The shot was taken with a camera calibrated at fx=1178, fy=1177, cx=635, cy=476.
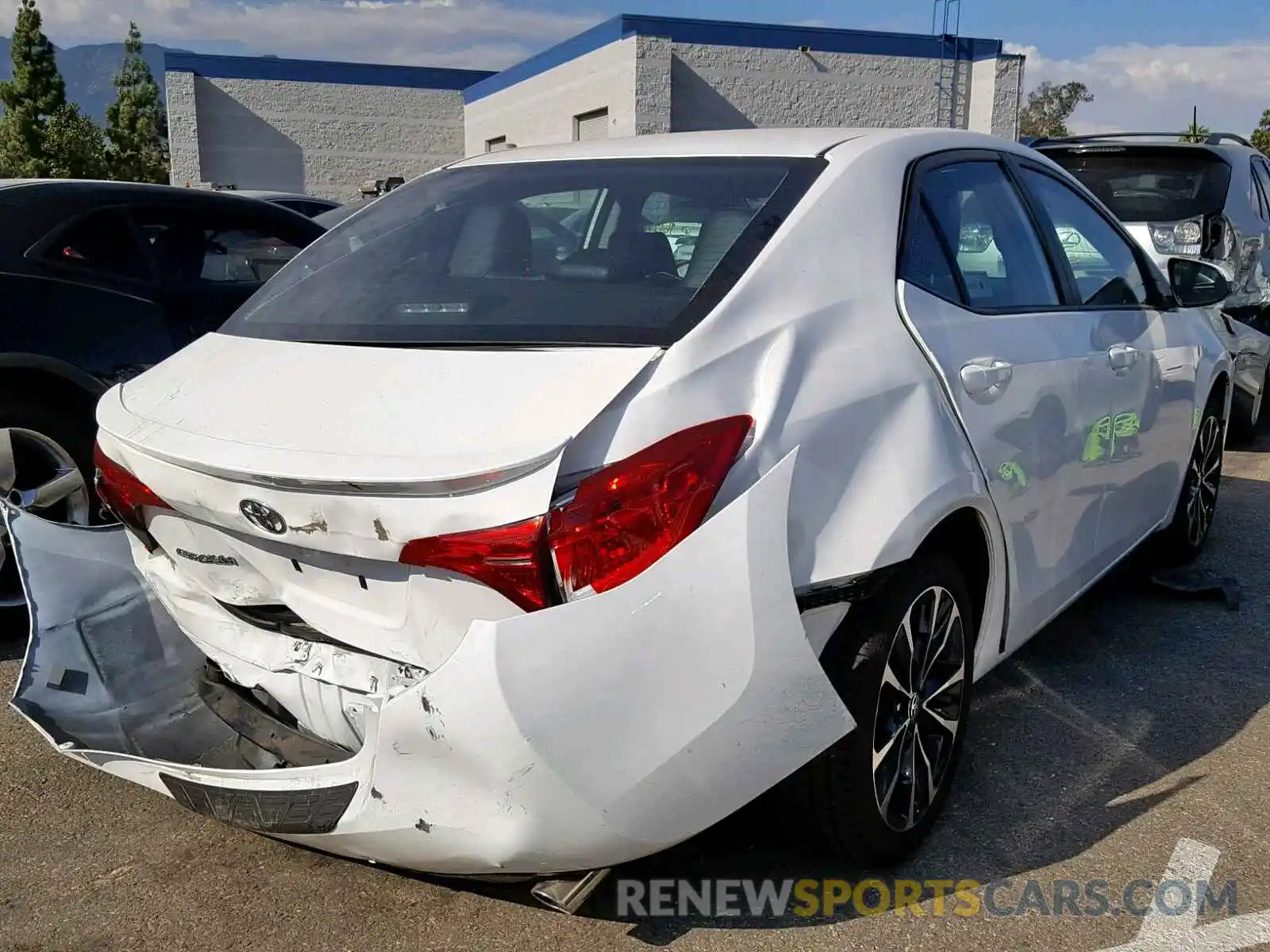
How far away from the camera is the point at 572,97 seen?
27656 millimetres

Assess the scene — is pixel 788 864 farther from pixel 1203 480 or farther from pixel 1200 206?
pixel 1200 206

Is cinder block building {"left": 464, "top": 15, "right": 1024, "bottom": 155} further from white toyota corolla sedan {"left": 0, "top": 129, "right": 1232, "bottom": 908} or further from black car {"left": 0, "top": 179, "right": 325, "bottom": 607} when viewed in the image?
white toyota corolla sedan {"left": 0, "top": 129, "right": 1232, "bottom": 908}

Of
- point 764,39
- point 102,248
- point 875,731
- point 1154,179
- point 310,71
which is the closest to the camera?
point 875,731

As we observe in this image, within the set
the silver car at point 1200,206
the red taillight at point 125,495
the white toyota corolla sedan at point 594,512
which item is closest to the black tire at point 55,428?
the white toyota corolla sedan at point 594,512

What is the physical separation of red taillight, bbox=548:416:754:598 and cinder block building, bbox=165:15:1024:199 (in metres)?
22.5

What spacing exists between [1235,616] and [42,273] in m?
4.72

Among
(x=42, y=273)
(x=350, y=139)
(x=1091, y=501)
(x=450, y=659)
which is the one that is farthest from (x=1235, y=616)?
(x=350, y=139)

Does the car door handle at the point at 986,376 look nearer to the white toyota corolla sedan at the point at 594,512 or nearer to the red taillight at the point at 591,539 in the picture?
the white toyota corolla sedan at the point at 594,512

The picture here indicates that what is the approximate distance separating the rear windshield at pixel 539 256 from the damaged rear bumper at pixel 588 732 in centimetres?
55

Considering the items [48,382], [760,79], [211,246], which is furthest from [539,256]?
[760,79]

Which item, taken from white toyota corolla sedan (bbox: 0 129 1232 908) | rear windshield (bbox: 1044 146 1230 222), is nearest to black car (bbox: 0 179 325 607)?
white toyota corolla sedan (bbox: 0 129 1232 908)

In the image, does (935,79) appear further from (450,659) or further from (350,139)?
(450,659)

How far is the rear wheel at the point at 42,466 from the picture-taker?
4176mm

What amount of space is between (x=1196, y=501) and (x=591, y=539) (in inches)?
149
